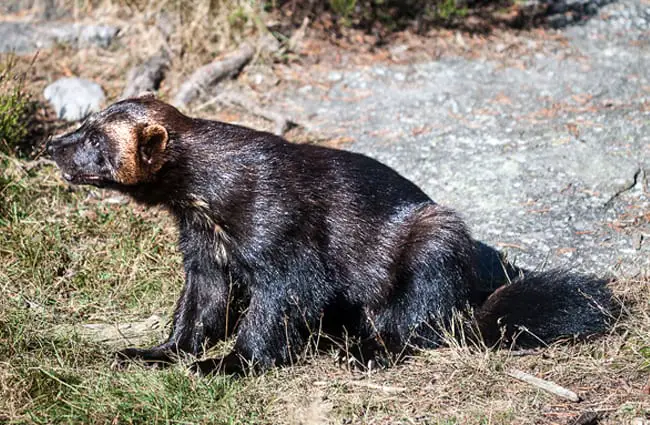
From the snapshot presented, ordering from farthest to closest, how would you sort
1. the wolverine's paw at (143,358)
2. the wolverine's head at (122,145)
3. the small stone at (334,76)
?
the small stone at (334,76)
the wolverine's paw at (143,358)
the wolverine's head at (122,145)

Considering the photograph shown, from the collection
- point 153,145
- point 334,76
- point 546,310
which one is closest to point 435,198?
point 546,310

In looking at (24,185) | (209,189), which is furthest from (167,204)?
(24,185)

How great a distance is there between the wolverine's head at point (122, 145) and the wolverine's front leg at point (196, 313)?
0.57 meters

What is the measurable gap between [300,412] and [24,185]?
327cm

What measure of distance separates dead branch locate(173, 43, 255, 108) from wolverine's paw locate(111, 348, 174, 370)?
11.3 feet

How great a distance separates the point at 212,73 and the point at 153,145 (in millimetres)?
3856

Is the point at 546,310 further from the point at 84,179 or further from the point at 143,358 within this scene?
the point at 84,179

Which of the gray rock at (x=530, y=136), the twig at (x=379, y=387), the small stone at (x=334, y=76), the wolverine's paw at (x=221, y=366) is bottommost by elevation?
the twig at (x=379, y=387)

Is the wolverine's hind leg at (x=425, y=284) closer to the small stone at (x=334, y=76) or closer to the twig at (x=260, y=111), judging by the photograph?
the twig at (x=260, y=111)

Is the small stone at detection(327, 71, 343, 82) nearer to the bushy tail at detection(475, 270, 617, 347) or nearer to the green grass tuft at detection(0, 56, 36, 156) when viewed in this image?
the green grass tuft at detection(0, 56, 36, 156)

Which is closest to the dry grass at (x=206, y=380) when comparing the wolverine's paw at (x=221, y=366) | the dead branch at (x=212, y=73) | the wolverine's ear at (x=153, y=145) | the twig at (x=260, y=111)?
the wolverine's paw at (x=221, y=366)

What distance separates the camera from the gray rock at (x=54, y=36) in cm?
918

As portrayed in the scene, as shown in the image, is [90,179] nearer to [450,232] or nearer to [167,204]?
[167,204]

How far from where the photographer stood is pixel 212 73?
857 cm
